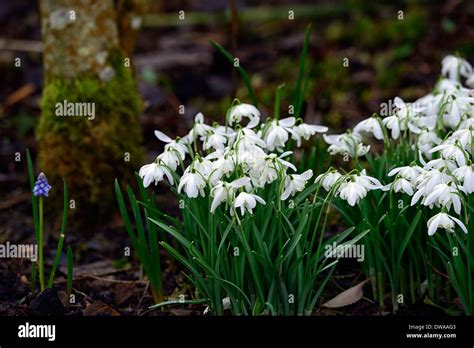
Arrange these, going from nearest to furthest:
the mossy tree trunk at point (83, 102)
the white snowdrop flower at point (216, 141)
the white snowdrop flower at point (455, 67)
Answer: the white snowdrop flower at point (216, 141)
the white snowdrop flower at point (455, 67)
the mossy tree trunk at point (83, 102)

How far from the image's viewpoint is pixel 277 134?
388 centimetres

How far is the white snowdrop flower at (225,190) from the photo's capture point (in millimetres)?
3510

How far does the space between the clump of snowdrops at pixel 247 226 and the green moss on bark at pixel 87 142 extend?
3.78 ft

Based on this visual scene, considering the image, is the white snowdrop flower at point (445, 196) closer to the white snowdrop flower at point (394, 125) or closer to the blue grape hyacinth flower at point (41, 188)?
the white snowdrop flower at point (394, 125)

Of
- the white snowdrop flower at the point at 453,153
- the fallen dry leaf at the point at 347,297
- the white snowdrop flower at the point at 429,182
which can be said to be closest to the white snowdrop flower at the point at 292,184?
the white snowdrop flower at the point at 429,182

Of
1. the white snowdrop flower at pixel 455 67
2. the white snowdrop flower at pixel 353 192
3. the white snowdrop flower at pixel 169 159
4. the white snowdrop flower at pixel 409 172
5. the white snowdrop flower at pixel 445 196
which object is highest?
the white snowdrop flower at pixel 455 67

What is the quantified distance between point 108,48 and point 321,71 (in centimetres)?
230

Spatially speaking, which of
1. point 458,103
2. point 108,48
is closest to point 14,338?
point 108,48

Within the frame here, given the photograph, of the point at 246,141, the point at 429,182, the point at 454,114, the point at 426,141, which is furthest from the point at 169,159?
the point at 454,114

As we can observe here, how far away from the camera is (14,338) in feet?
12.3

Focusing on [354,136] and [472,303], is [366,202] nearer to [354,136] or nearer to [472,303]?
[354,136]

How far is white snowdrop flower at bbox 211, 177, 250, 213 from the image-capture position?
11.5ft

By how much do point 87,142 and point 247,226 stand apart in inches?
62.4

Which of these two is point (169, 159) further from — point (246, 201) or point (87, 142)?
point (87, 142)
